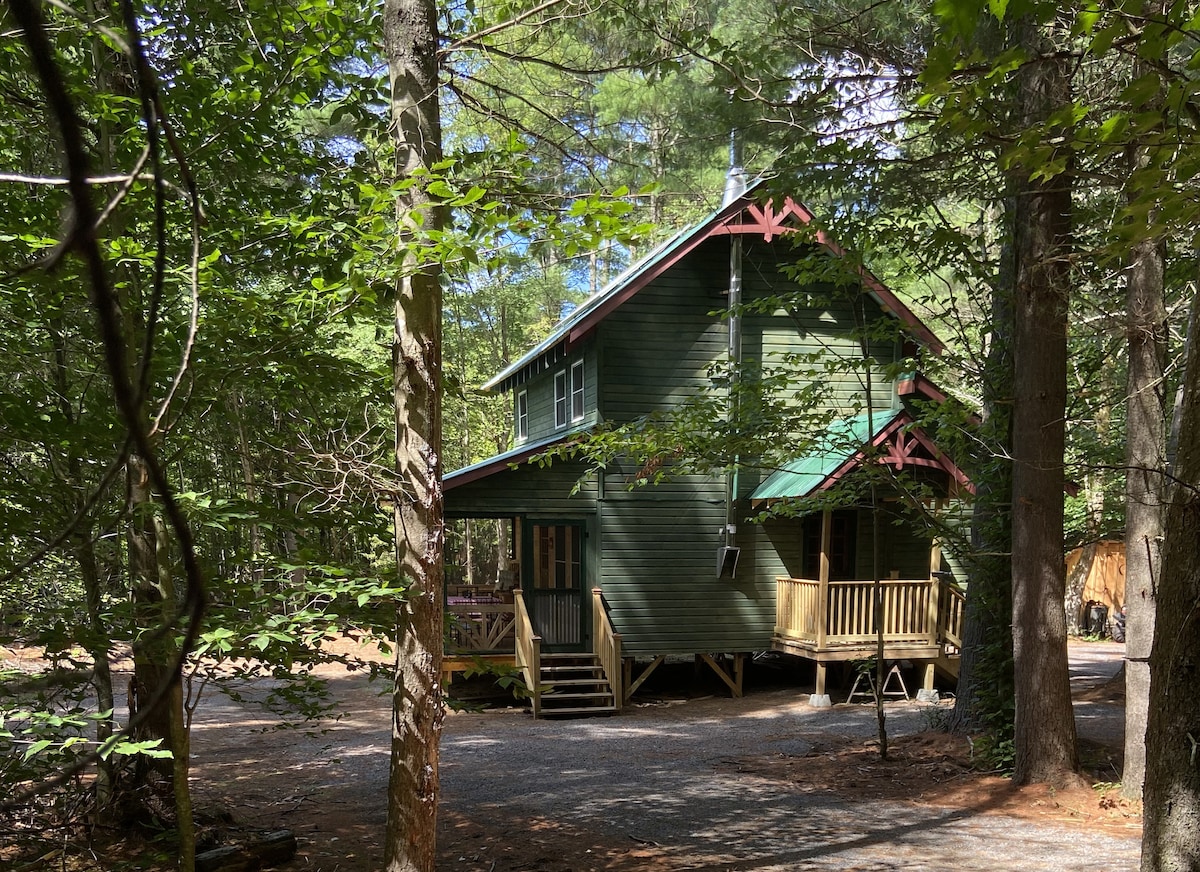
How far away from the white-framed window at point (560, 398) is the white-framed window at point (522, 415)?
297 centimetres

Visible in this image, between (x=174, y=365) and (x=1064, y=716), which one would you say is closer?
(x=174, y=365)

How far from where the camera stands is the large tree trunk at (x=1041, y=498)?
8.30 meters

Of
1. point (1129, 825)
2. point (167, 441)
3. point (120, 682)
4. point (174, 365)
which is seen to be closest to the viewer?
point (174, 365)

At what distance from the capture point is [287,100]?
586 centimetres

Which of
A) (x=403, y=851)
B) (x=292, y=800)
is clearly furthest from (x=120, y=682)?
(x=403, y=851)

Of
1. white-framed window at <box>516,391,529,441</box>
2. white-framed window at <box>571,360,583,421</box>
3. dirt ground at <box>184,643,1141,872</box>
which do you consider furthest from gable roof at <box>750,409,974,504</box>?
white-framed window at <box>516,391,529,441</box>

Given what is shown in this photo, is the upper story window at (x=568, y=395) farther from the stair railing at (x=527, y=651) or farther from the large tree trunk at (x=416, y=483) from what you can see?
the large tree trunk at (x=416, y=483)

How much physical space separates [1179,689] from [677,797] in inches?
234

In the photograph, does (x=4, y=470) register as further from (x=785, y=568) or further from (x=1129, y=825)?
(x=785, y=568)

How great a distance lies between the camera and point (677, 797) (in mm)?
9133

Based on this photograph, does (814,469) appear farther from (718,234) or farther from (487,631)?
(487,631)

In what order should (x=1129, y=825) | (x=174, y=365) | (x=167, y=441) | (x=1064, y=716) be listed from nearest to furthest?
(x=174, y=365) < (x=167, y=441) < (x=1129, y=825) < (x=1064, y=716)

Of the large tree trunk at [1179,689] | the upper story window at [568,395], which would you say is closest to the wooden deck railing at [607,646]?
the upper story window at [568,395]

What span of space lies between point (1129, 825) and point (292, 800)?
738cm
